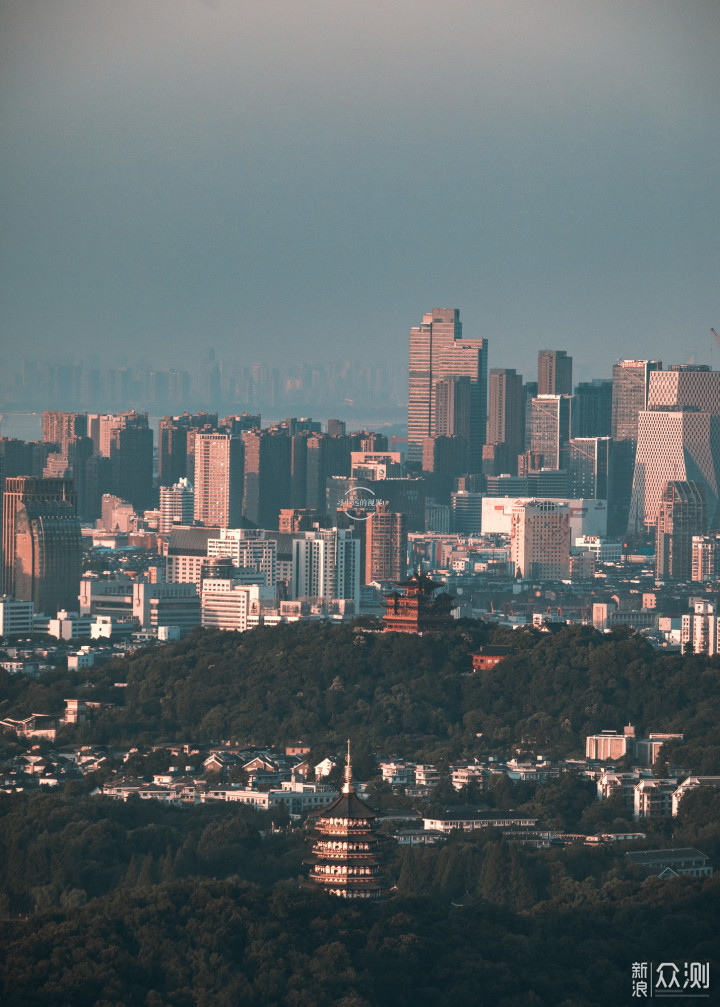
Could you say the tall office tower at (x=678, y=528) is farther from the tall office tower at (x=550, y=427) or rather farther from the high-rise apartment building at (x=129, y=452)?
the high-rise apartment building at (x=129, y=452)

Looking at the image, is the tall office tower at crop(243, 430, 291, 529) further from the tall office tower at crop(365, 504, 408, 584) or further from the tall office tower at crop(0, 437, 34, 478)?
the tall office tower at crop(365, 504, 408, 584)

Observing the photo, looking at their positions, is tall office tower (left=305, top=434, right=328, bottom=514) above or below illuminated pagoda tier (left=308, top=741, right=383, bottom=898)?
above

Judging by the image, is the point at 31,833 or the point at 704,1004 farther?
the point at 31,833

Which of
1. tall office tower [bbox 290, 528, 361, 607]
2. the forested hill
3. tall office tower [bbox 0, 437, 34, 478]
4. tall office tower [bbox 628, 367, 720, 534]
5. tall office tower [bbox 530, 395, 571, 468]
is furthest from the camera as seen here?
tall office tower [bbox 530, 395, 571, 468]

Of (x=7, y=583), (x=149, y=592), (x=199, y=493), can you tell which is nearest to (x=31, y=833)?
(x=149, y=592)

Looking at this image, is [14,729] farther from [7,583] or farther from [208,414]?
[208,414]

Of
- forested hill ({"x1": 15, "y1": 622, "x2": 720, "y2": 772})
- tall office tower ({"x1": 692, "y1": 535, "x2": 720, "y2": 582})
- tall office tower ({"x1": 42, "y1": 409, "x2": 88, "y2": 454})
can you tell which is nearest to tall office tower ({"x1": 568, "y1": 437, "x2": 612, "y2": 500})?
tall office tower ({"x1": 42, "y1": 409, "x2": 88, "y2": 454})

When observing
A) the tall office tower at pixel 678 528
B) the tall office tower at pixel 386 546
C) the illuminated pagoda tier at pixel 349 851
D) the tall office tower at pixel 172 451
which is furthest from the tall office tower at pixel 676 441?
the illuminated pagoda tier at pixel 349 851
